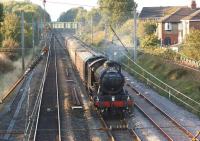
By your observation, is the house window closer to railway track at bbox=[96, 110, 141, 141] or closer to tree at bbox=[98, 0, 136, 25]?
tree at bbox=[98, 0, 136, 25]

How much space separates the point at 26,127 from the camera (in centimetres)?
2319

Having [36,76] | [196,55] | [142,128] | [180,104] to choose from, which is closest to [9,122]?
[142,128]

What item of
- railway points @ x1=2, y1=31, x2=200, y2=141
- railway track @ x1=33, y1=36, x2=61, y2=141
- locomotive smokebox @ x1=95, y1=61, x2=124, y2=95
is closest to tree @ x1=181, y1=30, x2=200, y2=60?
railway points @ x1=2, y1=31, x2=200, y2=141

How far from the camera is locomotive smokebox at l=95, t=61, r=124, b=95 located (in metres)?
24.3

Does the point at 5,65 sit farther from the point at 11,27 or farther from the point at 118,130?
the point at 118,130

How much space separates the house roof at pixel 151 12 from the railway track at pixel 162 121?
3006 inches

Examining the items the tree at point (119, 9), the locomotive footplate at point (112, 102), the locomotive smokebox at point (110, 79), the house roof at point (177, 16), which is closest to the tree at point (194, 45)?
the locomotive smokebox at point (110, 79)

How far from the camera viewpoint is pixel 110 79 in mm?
24312

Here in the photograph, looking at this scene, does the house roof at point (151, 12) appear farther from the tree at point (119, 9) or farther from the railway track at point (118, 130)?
the railway track at point (118, 130)

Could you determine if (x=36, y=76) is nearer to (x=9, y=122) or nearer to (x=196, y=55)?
(x=196, y=55)

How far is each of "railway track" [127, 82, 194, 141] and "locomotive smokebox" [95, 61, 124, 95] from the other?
2803 millimetres

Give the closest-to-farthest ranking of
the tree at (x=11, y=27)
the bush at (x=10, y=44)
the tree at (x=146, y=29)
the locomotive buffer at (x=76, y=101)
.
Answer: the locomotive buffer at (x=76, y=101) < the bush at (x=10, y=44) < the tree at (x=11, y=27) < the tree at (x=146, y=29)

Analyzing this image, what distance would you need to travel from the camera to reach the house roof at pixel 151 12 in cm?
10700

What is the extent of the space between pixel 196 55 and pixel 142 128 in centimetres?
2540
